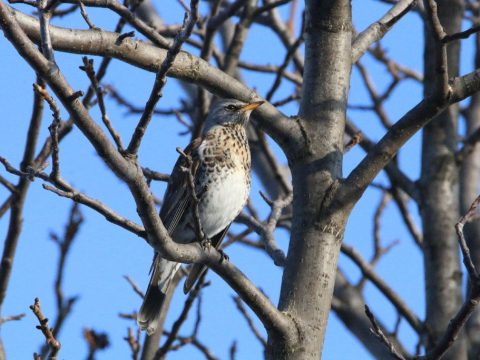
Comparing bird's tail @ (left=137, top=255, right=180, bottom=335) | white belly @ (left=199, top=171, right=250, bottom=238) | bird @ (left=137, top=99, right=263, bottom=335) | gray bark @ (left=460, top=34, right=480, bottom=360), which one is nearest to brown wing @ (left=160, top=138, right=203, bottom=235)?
bird @ (left=137, top=99, right=263, bottom=335)

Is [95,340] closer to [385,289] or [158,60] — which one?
[158,60]

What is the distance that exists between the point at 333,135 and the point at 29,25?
1.58 m

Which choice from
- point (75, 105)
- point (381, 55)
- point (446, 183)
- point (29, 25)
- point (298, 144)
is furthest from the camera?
point (381, 55)

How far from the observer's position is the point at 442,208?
20.5 ft

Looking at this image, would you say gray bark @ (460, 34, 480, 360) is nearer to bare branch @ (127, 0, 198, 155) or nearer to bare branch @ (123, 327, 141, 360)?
bare branch @ (123, 327, 141, 360)

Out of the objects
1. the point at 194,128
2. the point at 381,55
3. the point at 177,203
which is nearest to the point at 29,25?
the point at 177,203

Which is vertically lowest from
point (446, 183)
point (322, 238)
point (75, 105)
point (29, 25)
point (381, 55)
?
point (75, 105)

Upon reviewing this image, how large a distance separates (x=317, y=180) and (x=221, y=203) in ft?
5.58

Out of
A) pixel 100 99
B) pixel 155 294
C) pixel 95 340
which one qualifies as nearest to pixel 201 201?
pixel 155 294

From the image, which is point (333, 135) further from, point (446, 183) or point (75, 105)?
point (446, 183)

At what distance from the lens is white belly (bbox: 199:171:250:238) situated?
18.6ft

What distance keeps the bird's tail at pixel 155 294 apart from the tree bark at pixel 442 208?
1811 mm

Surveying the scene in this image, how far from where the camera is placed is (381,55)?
8.45m

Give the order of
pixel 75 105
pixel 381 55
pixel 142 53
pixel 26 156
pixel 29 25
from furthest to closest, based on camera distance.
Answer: pixel 381 55
pixel 26 156
pixel 142 53
pixel 29 25
pixel 75 105
